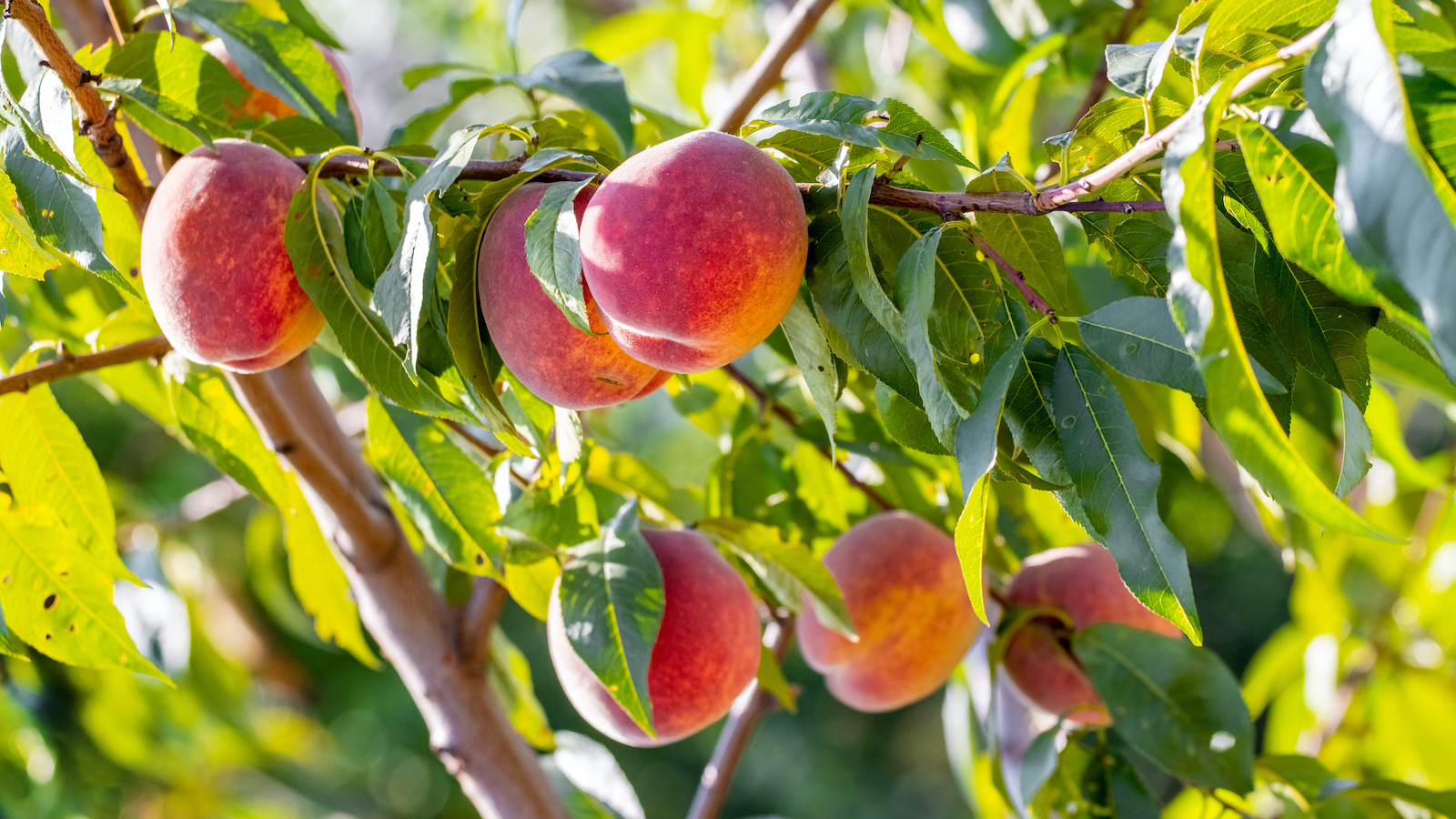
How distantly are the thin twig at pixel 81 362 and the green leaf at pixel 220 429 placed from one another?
3 centimetres

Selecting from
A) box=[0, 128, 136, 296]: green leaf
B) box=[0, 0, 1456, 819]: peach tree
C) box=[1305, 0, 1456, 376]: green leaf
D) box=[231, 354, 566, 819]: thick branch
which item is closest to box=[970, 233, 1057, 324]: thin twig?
box=[0, 0, 1456, 819]: peach tree

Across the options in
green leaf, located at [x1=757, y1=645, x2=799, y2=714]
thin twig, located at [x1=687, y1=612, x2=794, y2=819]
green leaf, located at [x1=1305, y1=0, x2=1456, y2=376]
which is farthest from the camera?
thin twig, located at [x1=687, y1=612, x2=794, y2=819]

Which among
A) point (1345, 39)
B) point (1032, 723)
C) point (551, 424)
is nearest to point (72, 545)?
point (551, 424)

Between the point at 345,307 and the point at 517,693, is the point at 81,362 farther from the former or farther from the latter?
the point at 517,693

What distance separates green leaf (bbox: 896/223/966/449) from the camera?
0.34 m

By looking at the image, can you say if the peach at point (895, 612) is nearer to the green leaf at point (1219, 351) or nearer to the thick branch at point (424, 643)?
the thick branch at point (424, 643)

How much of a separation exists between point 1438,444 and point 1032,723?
13.5 ft

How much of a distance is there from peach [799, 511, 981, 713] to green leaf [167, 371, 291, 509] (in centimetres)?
36

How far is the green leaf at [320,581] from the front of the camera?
0.77 meters

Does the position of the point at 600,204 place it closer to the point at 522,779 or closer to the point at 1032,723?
the point at 522,779

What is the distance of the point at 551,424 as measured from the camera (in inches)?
21.1

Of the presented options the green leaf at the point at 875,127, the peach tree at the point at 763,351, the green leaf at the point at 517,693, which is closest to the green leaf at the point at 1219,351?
the peach tree at the point at 763,351

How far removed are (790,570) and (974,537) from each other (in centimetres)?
28

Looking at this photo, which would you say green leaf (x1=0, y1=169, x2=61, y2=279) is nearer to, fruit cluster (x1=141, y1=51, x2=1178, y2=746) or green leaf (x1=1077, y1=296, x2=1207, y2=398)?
fruit cluster (x1=141, y1=51, x2=1178, y2=746)
